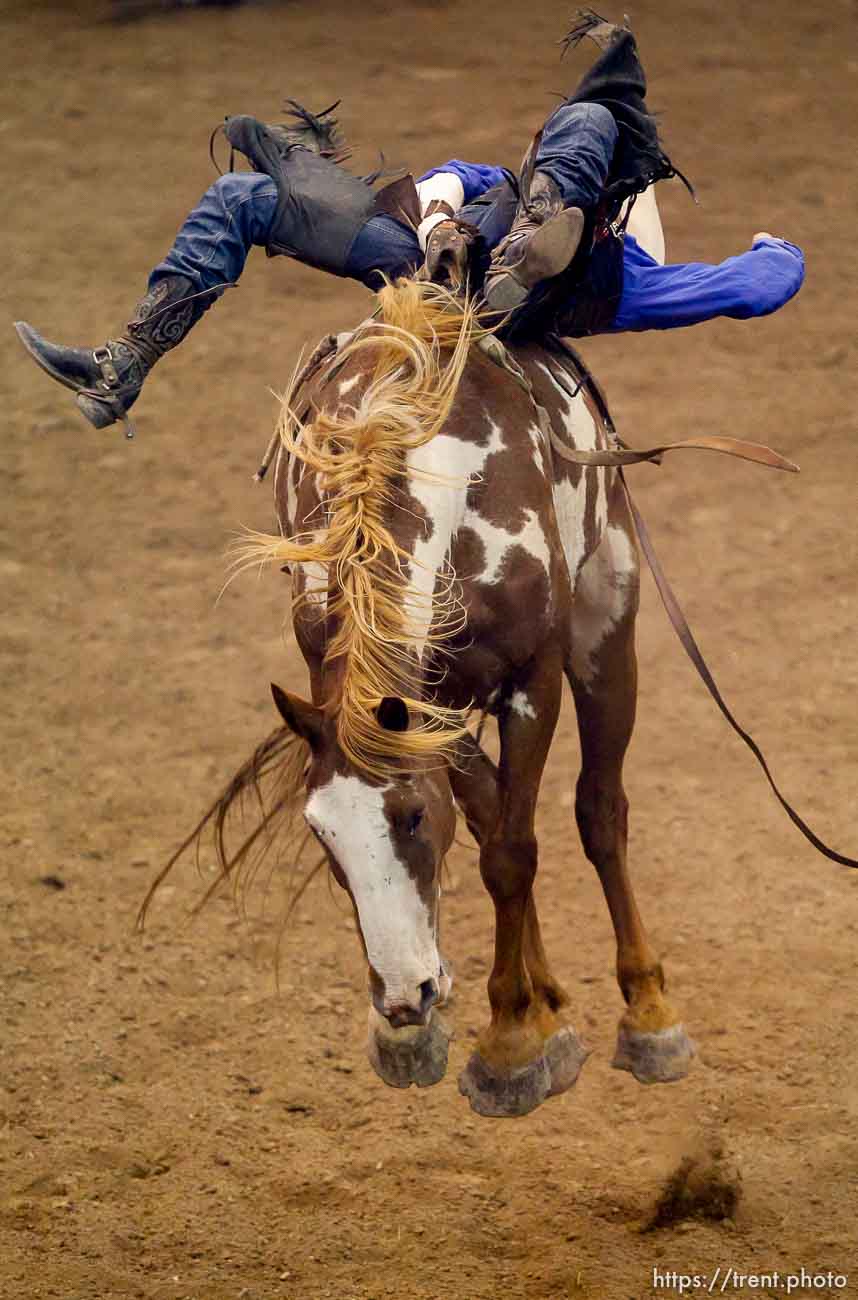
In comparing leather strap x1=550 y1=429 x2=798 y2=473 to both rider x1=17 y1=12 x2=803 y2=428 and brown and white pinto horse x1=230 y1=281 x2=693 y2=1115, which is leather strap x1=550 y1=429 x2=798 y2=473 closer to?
brown and white pinto horse x1=230 y1=281 x2=693 y2=1115

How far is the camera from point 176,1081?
401cm

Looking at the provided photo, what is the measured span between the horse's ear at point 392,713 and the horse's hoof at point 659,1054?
49.5 inches

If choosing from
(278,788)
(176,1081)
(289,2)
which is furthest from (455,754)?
(289,2)

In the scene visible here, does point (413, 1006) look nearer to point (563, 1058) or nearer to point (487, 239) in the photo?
point (563, 1058)

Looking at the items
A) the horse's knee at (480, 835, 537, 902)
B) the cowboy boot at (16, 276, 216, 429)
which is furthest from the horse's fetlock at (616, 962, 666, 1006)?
the cowboy boot at (16, 276, 216, 429)

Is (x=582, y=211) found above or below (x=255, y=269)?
above

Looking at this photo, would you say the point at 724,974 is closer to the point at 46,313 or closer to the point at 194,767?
the point at 194,767

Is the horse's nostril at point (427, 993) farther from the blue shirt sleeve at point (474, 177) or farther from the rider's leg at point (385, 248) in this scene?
the blue shirt sleeve at point (474, 177)

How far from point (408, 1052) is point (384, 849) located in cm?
40

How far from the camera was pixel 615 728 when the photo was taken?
3473 millimetres

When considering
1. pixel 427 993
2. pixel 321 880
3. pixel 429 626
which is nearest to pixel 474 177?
pixel 429 626

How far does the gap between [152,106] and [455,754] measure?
267 inches

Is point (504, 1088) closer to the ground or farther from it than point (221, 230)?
closer to the ground

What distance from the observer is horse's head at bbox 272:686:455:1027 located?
2467 millimetres
